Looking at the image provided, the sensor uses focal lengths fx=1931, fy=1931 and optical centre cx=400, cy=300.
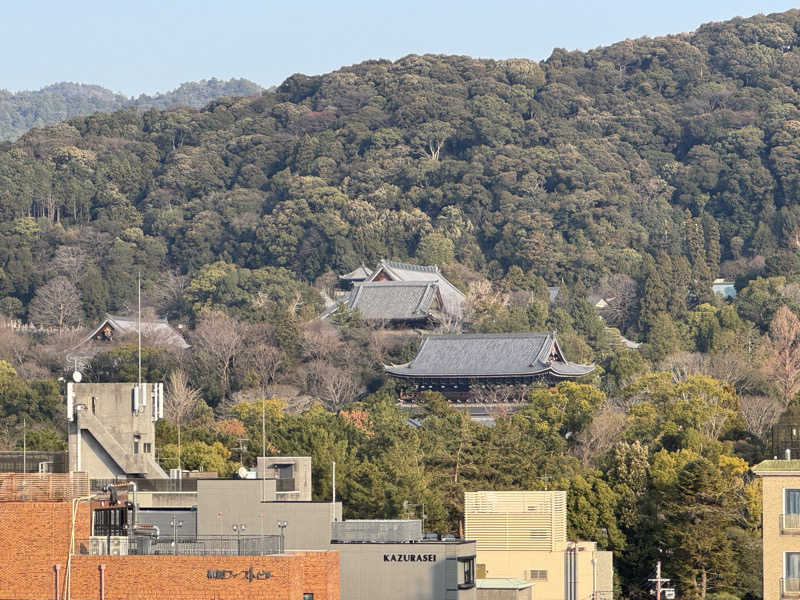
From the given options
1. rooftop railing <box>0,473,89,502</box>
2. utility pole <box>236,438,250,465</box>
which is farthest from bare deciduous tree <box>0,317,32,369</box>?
rooftop railing <box>0,473,89,502</box>

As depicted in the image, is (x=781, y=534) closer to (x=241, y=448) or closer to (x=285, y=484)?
(x=285, y=484)

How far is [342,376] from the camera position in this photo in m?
91.9

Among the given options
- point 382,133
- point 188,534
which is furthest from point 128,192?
point 188,534

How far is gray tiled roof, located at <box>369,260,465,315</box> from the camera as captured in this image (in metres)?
107

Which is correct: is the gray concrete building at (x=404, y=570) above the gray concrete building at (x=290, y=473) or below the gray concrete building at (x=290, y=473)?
below

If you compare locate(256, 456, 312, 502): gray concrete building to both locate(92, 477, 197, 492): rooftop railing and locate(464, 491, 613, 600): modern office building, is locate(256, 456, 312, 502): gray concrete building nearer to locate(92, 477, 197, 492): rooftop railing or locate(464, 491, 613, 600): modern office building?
locate(92, 477, 197, 492): rooftop railing

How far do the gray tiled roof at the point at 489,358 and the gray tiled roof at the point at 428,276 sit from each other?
1286 cm

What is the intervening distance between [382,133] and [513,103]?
12366 mm

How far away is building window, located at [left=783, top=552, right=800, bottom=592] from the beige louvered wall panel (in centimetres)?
1024

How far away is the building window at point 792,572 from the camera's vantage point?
120 feet

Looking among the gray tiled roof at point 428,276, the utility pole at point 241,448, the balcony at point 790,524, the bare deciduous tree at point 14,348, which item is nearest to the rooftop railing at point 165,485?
the utility pole at point 241,448

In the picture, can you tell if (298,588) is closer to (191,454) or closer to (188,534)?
(188,534)

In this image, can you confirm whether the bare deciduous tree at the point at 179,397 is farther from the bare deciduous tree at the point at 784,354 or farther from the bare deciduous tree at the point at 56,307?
the bare deciduous tree at the point at 56,307

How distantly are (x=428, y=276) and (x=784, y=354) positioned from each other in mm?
28861
